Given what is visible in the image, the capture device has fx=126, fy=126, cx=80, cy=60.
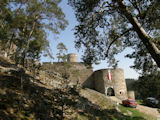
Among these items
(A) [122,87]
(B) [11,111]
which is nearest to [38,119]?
(B) [11,111]

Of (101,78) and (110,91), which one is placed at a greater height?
(101,78)

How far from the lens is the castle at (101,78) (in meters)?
20.6

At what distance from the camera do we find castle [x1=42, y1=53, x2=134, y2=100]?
20.6 meters

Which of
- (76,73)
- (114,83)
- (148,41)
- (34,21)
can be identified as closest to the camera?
(148,41)

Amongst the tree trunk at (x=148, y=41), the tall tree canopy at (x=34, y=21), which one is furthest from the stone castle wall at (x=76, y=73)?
the tree trunk at (x=148, y=41)

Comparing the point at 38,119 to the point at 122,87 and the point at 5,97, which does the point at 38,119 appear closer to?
the point at 5,97

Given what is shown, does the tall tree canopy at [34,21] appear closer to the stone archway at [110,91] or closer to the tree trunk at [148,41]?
the tree trunk at [148,41]

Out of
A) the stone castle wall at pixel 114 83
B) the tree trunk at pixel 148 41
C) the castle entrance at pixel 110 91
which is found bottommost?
the castle entrance at pixel 110 91

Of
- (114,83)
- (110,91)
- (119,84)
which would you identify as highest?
(114,83)

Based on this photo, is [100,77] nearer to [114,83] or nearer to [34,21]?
[114,83]

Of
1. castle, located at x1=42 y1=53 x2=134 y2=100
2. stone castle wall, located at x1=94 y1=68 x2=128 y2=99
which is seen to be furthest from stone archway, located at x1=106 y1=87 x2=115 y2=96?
stone castle wall, located at x1=94 y1=68 x2=128 y2=99

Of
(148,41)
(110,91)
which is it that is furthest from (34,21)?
(110,91)

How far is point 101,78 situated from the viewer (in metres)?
22.1

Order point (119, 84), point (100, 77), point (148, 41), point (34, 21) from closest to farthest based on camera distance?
point (148, 41) → point (34, 21) → point (119, 84) → point (100, 77)
